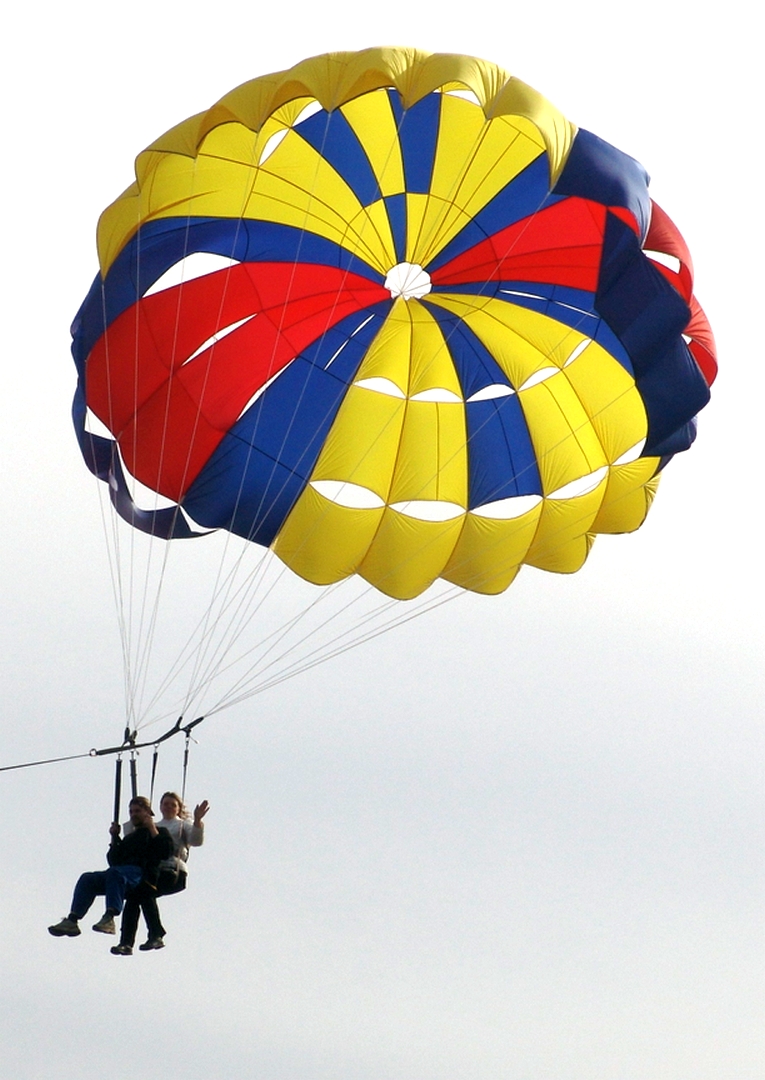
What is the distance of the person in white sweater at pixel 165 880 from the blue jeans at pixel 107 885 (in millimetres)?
64

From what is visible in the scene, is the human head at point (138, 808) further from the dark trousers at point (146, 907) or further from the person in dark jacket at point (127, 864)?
the dark trousers at point (146, 907)

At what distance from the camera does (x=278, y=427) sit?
541 inches

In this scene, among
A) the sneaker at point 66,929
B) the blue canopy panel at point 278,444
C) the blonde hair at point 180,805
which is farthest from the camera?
the blue canopy panel at point 278,444

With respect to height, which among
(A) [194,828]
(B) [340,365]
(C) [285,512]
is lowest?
(A) [194,828]

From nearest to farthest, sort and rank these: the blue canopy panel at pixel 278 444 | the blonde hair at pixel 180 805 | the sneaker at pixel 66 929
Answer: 1. the sneaker at pixel 66 929
2. the blonde hair at pixel 180 805
3. the blue canopy panel at pixel 278 444

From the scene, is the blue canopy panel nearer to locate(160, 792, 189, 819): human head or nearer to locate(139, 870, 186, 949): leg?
locate(160, 792, 189, 819): human head

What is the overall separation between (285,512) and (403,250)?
1.93 meters

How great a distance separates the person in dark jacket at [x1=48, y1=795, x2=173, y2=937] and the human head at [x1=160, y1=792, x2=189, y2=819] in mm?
234

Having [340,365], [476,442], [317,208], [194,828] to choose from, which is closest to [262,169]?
[317,208]

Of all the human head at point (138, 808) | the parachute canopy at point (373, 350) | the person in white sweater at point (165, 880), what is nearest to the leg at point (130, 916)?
the person in white sweater at point (165, 880)

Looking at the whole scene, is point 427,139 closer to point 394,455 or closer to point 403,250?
point 403,250

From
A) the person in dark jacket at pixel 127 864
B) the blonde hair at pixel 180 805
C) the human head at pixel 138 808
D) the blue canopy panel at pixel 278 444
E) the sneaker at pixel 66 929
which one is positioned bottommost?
the sneaker at pixel 66 929

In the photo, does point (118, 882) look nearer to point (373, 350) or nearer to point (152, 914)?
point (152, 914)

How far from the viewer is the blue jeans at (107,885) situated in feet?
39.1
